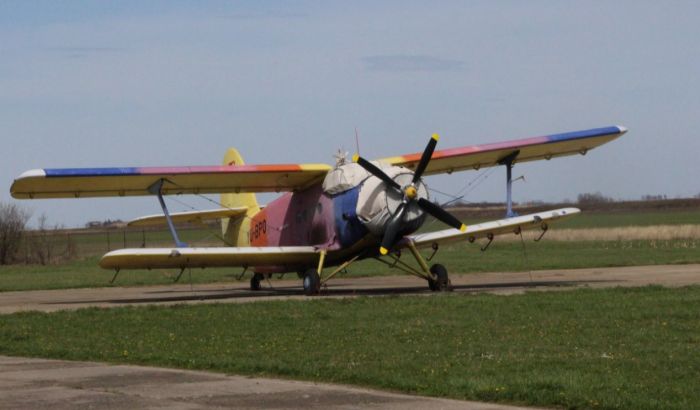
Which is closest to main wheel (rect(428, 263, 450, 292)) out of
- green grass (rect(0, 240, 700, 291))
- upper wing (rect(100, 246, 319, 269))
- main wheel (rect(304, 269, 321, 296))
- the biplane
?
the biplane

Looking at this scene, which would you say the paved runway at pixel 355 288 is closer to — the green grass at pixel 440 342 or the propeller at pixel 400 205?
the propeller at pixel 400 205

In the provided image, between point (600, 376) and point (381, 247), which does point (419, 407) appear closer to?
point (600, 376)

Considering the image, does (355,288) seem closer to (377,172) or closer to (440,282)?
(440,282)

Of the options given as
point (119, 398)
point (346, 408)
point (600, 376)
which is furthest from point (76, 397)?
point (600, 376)

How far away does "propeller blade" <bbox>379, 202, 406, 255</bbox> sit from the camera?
25.8 meters

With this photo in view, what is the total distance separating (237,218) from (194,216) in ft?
4.40

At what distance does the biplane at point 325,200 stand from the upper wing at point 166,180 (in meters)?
0.03

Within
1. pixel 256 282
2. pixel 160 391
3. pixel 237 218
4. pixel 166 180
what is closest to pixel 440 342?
pixel 160 391

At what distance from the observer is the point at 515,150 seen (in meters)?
29.7

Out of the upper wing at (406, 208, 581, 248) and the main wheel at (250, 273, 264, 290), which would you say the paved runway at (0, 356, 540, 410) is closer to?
the upper wing at (406, 208, 581, 248)

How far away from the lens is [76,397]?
1142cm

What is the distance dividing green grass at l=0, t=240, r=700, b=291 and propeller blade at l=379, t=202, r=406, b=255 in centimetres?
1197

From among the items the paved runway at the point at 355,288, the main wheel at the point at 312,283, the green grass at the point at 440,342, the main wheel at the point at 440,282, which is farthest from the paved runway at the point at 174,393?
the main wheel at the point at 440,282

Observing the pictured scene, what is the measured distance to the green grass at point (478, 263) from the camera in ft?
124
